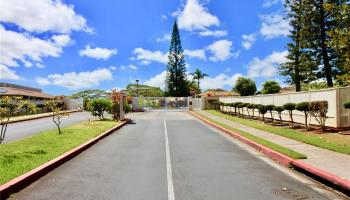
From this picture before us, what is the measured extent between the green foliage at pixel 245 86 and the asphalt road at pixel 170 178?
96.7 metres

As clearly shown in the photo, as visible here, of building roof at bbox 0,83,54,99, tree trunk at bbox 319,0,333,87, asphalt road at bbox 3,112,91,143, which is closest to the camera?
asphalt road at bbox 3,112,91,143

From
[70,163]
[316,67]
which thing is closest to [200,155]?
[70,163]

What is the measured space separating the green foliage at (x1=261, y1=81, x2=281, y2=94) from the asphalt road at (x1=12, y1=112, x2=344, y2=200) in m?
84.7

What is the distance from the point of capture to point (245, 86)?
110m

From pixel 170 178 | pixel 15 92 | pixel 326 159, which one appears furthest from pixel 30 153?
pixel 15 92

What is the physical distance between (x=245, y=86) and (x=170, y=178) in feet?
336

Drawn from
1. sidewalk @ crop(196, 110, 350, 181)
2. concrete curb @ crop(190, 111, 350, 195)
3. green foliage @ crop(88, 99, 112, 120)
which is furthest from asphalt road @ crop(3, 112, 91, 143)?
sidewalk @ crop(196, 110, 350, 181)

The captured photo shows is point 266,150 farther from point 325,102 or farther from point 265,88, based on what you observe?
point 265,88

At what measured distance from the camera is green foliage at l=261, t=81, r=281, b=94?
9685 cm

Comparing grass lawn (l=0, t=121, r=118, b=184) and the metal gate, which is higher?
the metal gate

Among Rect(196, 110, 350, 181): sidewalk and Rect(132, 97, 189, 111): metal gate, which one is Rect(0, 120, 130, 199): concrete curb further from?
Rect(132, 97, 189, 111): metal gate

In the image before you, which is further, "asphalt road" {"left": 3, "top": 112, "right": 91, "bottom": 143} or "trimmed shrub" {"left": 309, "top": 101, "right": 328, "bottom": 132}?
"trimmed shrub" {"left": 309, "top": 101, "right": 328, "bottom": 132}

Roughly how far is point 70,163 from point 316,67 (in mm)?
41963

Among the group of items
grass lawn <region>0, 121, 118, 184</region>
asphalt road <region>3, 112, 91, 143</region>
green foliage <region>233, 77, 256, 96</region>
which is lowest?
grass lawn <region>0, 121, 118, 184</region>
